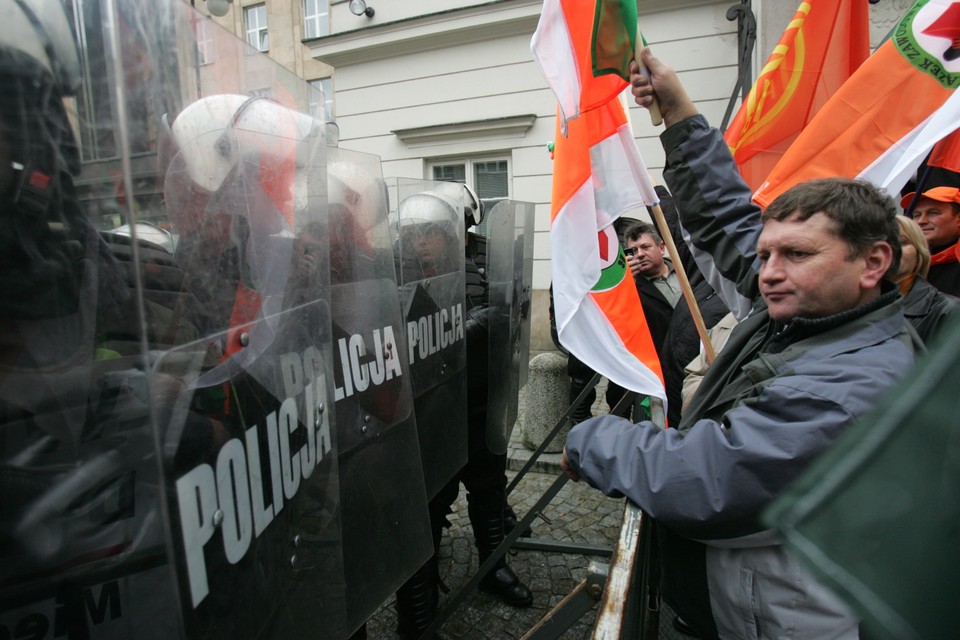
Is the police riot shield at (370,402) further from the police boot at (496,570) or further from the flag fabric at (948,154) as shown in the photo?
the flag fabric at (948,154)

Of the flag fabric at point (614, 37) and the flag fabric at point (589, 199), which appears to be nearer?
the flag fabric at point (614, 37)

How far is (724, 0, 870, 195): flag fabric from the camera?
2941 mm

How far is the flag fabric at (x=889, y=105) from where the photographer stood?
2242 mm

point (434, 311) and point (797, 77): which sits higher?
point (797, 77)

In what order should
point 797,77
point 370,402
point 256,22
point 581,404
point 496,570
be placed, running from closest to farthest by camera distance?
point 370,402 → point 496,570 → point 797,77 → point 581,404 → point 256,22

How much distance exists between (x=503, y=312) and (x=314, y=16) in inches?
532

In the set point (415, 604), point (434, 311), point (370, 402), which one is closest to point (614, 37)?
point (434, 311)

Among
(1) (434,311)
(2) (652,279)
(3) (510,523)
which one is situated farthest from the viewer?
(2) (652,279)

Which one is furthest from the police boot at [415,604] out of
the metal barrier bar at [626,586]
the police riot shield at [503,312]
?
the metal barrier bar at [626,586]

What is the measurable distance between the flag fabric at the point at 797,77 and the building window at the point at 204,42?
2.89 metres

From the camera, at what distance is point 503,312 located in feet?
8.93

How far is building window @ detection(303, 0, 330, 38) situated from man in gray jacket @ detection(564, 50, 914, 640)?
14.3 meters

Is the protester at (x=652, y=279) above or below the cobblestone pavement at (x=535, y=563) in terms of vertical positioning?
above

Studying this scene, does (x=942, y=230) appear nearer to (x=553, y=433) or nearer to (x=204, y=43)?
(x=553, y=433)
